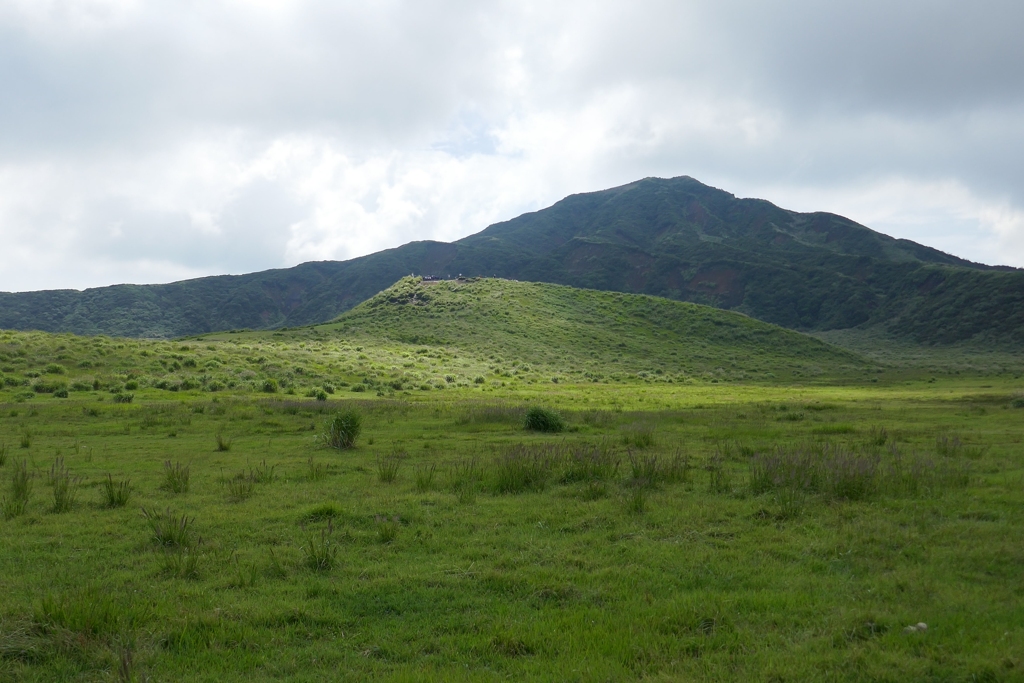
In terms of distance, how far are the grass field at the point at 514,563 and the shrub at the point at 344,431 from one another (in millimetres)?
319

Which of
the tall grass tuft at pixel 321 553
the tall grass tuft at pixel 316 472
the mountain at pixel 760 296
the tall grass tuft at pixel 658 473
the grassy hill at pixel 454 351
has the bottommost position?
the tall grass tuft at pixel 316 472

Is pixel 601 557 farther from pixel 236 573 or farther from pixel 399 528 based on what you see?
pixel 236 573

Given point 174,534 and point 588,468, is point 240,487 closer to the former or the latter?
point 174,534

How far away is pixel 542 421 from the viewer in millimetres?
21625

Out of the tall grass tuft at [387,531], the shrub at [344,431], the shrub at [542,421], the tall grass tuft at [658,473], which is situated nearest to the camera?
the tall grass tuft at [387,531]

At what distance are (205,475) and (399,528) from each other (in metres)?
6.93

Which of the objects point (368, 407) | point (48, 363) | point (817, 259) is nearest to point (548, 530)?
point (368, 407)

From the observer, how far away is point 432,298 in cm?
9325

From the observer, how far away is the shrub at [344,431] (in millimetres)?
17656

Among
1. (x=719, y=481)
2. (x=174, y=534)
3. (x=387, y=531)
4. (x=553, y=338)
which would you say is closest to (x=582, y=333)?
(x=553, y=338)

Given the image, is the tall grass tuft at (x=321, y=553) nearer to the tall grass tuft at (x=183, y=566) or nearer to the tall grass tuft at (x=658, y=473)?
the tall grass tuft at (x=183, y=566)

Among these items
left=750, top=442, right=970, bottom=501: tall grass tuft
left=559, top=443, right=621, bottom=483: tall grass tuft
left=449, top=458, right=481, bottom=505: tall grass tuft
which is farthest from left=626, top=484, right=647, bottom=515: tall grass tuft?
left=449, top=458, right=481, bottom=505: tall grass tuft

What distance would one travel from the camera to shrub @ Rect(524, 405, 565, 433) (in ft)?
70.4

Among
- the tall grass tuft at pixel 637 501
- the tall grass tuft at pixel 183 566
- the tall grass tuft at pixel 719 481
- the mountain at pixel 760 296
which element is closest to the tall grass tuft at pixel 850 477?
the tall grass tuft at pixel 719 481
